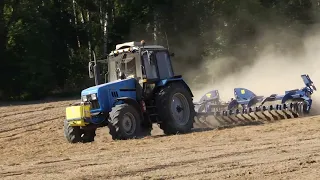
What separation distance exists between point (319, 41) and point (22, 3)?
667 inches

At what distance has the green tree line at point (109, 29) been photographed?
3256 centimetres

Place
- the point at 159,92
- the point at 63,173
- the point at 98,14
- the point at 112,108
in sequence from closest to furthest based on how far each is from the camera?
the point at 63,173
the point at 112,108
the point at 159,92
the point at 98,14

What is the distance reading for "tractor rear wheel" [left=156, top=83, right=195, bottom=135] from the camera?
48.9 feet

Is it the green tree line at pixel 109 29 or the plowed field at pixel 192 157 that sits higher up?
the green tree line at pixel 109 29

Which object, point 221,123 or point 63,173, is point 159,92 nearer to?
point 221,123

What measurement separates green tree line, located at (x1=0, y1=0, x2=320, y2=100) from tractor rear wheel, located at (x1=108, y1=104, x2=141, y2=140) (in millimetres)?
18771

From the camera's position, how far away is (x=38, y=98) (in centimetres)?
3238

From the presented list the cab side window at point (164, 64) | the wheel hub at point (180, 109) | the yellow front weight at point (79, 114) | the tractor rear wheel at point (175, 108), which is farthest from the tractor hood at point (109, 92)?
the wheel hub at point (180, 109)

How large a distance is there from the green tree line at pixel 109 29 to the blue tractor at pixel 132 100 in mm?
17772

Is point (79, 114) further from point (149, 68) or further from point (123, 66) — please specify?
point (149, 68)

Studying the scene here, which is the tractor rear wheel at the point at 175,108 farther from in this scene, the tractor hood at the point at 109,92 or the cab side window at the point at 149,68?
the tractor hood at the point at 109,92

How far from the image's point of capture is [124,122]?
1405cm

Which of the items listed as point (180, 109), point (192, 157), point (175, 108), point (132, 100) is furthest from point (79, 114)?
point (192, 157)

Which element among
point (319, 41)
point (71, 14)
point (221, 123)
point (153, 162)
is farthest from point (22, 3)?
point (153, 162)
